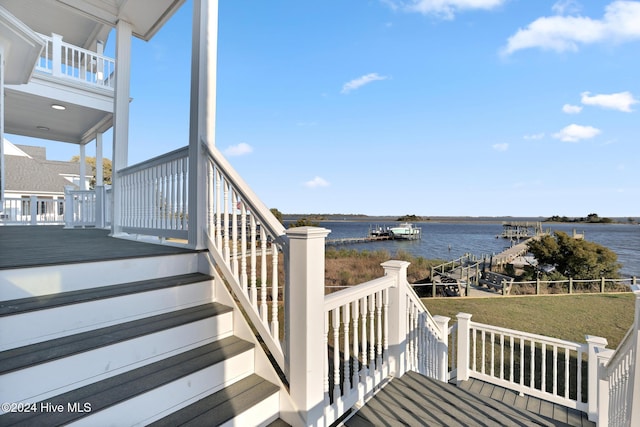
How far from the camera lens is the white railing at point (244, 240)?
6.44 feet

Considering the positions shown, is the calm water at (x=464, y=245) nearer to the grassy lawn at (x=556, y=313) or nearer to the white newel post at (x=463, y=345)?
the grassy lawn at (x=556, y=313)

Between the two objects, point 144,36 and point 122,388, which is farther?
point 144,36

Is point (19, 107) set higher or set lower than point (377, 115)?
lower

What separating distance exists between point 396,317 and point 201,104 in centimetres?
283

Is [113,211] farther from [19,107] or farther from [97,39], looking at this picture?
[97,39]

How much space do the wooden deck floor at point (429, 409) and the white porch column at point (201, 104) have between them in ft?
6.71

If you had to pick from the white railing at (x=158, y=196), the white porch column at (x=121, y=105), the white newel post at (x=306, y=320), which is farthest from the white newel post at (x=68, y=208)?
the white newel post at (x=306, y=320)

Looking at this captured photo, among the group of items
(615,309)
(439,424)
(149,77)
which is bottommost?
(615,309)

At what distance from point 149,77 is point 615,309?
16.3m

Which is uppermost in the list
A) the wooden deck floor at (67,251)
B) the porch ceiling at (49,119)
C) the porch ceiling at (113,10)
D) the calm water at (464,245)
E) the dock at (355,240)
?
the porch ceiling at (113,10)

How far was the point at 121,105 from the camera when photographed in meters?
4.47

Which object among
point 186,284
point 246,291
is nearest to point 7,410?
point 186,284

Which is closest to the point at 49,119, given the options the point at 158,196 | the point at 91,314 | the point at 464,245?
the point at 158,196

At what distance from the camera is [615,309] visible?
969cm
